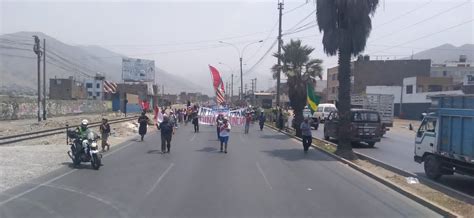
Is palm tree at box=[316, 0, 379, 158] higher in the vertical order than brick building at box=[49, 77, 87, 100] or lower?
higher

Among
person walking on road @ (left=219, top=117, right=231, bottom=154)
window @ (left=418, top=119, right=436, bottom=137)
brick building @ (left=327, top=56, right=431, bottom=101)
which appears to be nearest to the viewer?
window @ (left=418, top=119, right=436, bottom=137)

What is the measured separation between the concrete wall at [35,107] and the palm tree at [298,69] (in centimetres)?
2723

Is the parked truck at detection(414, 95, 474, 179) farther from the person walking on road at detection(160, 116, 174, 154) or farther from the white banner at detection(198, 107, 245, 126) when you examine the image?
the white banner at detection(198, 107, 245, 126)

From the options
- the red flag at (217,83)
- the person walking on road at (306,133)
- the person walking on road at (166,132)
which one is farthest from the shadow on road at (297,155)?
the red flag at (217,83)

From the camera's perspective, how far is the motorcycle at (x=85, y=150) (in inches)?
607

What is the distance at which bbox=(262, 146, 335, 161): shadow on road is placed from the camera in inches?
790

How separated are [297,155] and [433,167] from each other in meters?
6.87

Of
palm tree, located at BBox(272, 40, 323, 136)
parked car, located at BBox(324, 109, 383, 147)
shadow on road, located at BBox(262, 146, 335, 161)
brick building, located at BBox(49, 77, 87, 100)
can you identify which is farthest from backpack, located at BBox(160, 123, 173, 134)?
brick building, located at BBox(49, 77, 87, 100)

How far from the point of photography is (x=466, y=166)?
13.6 meters

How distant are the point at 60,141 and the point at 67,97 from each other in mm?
77838

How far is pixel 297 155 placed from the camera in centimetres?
2116

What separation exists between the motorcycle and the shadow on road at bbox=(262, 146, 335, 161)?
23.3 feet

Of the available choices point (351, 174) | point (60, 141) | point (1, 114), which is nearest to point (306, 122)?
point (351, 174)

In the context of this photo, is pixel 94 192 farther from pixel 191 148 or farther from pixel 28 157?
pixel 191 148
